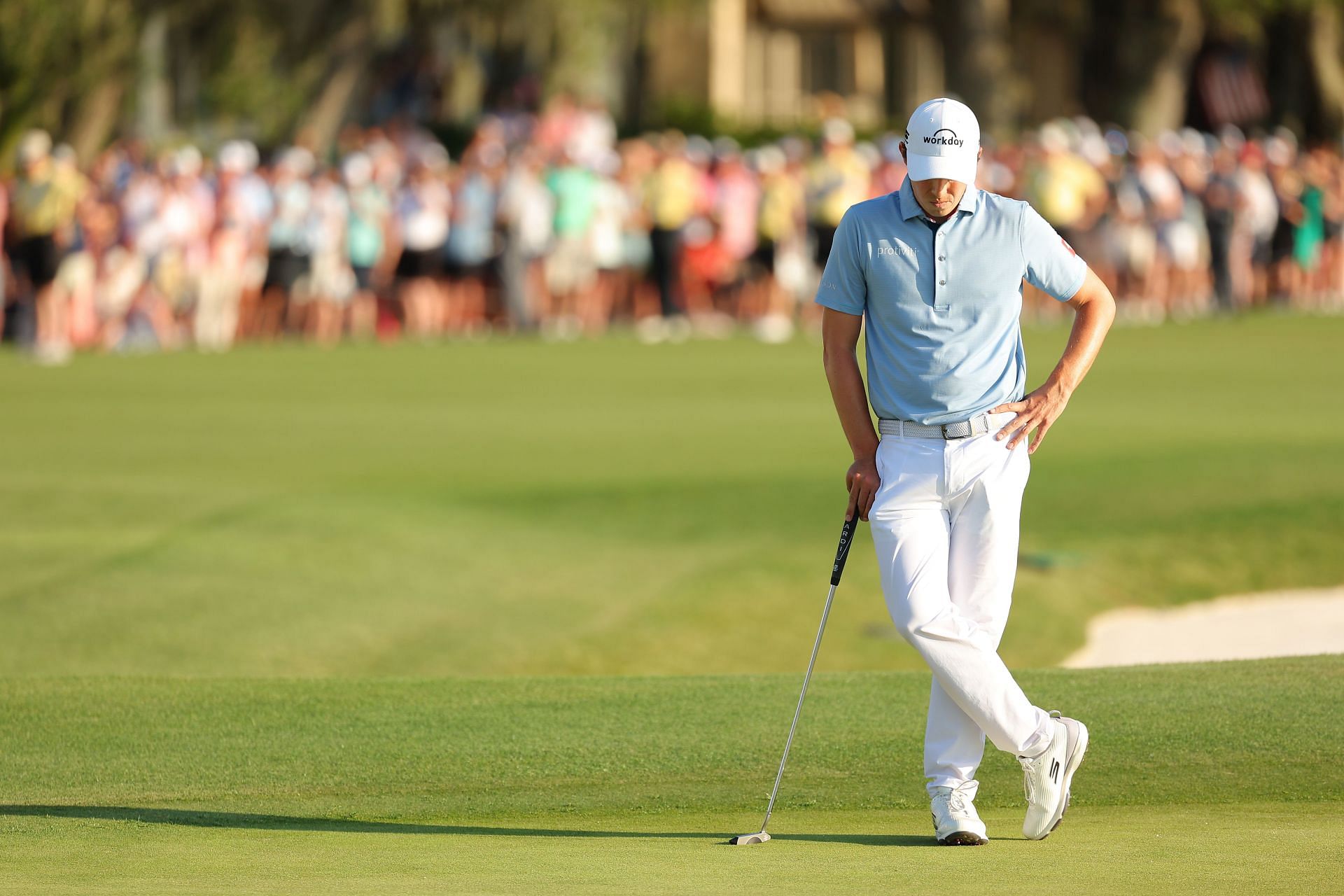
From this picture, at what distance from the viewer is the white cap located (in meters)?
5.60

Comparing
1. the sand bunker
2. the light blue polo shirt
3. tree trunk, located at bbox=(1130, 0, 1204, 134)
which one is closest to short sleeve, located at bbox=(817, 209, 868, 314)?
the light blue polo shirt

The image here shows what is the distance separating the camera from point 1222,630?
37.6 ft

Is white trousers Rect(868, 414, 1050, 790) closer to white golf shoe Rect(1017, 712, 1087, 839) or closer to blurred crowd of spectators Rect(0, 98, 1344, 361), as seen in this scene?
white golf shoe Rect(1017, 712, 1087, 839)

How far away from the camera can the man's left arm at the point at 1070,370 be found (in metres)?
5.74

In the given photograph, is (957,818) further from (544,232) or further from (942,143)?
(544,232)

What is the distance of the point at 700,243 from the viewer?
27406 millimetres

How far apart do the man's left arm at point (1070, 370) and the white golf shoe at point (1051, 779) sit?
78 cm

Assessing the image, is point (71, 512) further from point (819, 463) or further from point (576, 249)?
point (576, 249)

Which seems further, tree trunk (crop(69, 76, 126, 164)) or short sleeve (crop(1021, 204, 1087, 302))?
tree trunk (crop(69, 76, 126, 164))

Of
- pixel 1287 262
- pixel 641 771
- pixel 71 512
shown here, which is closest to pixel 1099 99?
pixel 1287 262

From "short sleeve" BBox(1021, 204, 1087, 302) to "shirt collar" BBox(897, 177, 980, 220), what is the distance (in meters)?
0.14

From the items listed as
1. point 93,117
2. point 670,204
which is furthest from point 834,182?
point 93,117

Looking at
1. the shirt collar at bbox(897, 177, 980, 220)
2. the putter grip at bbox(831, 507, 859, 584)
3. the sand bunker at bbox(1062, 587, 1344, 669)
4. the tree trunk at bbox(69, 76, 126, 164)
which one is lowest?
the sand bunker at bbox(1062, 587, 1344, 669)

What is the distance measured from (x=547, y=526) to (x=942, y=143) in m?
7.63
